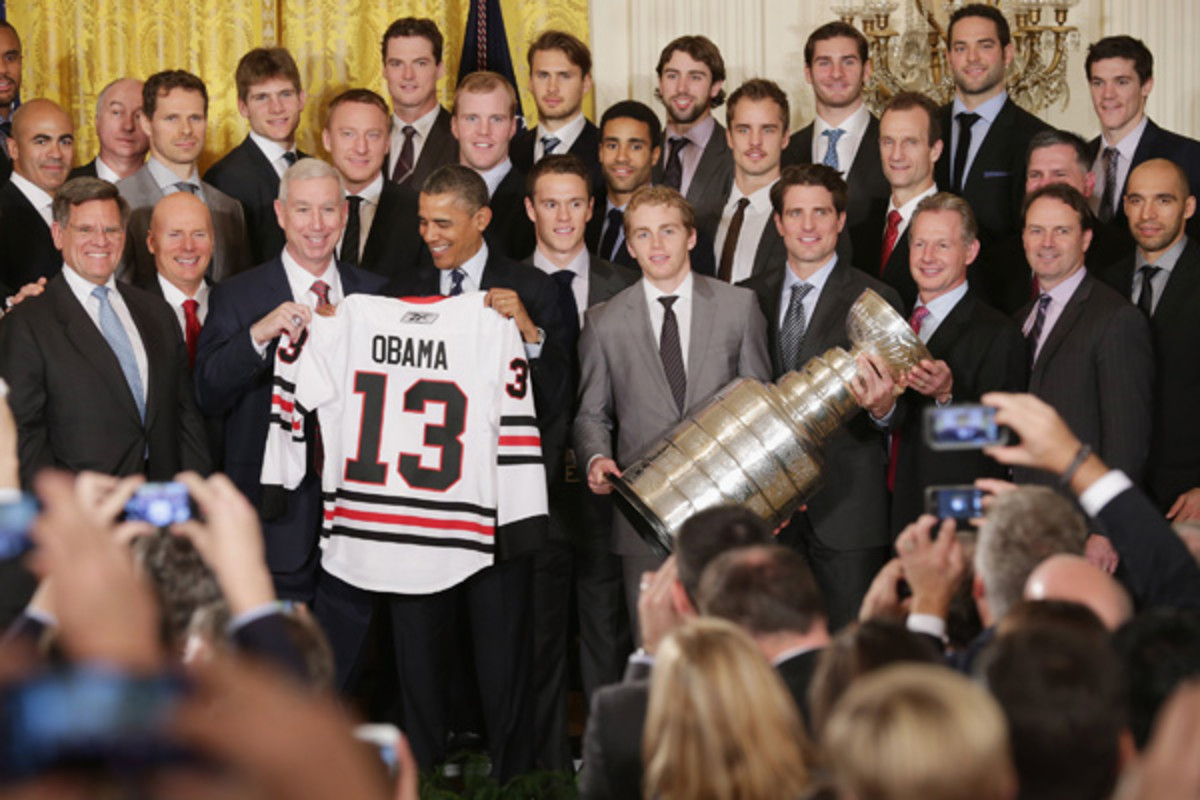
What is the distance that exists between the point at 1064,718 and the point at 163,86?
208 inches

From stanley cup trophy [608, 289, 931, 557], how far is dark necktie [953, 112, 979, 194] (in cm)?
169

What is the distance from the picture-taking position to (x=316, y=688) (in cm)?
240

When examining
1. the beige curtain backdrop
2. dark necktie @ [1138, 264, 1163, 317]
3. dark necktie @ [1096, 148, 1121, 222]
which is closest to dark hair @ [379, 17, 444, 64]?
the beige curtain backdrop

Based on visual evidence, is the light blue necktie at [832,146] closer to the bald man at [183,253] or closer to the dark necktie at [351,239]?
the dark necktie at [351,239]

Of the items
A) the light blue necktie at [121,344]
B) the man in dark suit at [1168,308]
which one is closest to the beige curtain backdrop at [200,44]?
the light blue necktie at [121,344]

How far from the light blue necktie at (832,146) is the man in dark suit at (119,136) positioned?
9.52ft

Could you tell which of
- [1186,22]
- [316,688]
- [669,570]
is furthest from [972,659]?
[1186,22]

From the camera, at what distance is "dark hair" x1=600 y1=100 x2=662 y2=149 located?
6.68m

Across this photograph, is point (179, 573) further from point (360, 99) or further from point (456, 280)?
point (360, 99)

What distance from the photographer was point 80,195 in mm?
5660

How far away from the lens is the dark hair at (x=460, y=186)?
5.80m

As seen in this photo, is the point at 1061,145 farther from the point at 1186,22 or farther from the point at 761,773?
the point at 761,773

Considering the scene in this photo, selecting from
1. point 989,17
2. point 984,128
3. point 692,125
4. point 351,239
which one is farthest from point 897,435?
point 351,239

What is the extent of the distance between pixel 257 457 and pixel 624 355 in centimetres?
137
